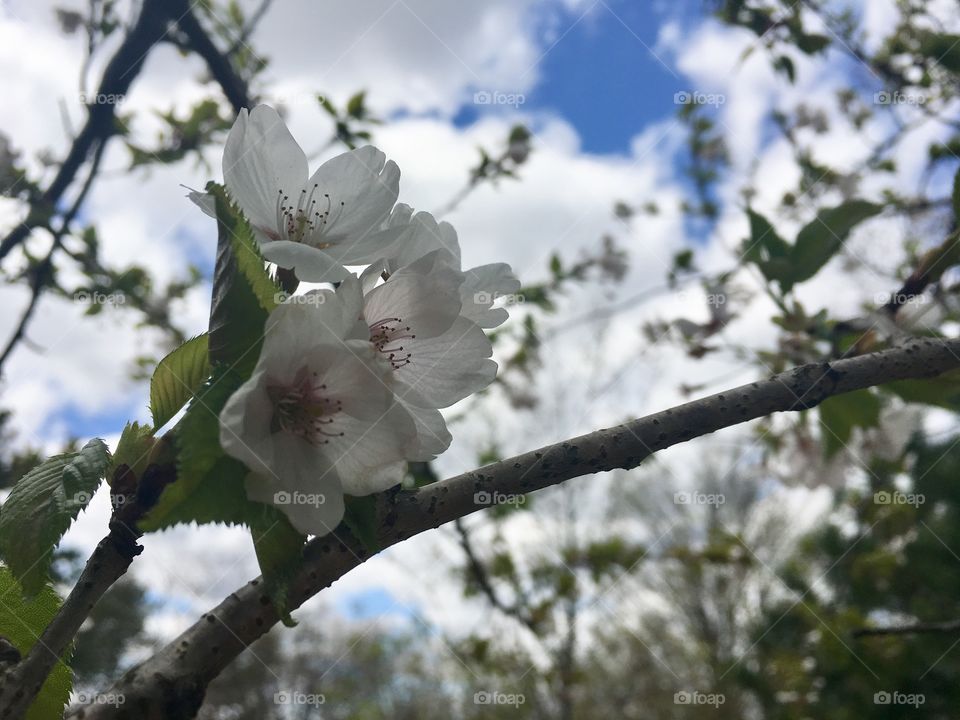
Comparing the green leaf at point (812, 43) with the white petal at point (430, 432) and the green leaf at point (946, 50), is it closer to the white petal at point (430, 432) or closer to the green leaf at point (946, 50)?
the green leaf at point (946, 50)

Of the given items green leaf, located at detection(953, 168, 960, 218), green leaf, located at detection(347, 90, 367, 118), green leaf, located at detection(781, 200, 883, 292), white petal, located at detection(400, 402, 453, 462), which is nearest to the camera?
Answer: white petal, located at detection(400, 402, 453, 462)

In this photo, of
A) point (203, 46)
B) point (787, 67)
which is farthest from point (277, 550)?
point (787, 67)

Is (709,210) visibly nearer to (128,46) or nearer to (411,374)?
(128,46)

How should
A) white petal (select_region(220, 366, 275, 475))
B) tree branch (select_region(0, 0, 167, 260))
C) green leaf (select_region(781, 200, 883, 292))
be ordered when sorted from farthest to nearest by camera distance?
tree branch (select_region(0, 0, 167, 260)) → green leaf (select_region(781, 200, 883, 292)) → white petal (select_region(220, 366, 275, 475))

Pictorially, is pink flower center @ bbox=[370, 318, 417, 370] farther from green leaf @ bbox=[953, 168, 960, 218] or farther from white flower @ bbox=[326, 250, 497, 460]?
green leaf @ bbox=[953, 168, 960, 218]

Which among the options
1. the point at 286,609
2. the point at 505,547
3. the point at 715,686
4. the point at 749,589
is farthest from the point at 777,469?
the point at 749,589

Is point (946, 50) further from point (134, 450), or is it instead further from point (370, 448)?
point (134, 450)

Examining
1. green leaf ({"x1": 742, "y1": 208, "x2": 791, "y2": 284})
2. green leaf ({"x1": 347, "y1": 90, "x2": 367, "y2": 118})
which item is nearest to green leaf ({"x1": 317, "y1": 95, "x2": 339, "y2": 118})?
green leaf ({"x1": 347, "y1": 90, "x2": 367, "y2": 118})

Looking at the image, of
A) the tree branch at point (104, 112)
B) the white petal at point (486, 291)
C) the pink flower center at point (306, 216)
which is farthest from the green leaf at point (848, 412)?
the tree branch at point (104, 112)
